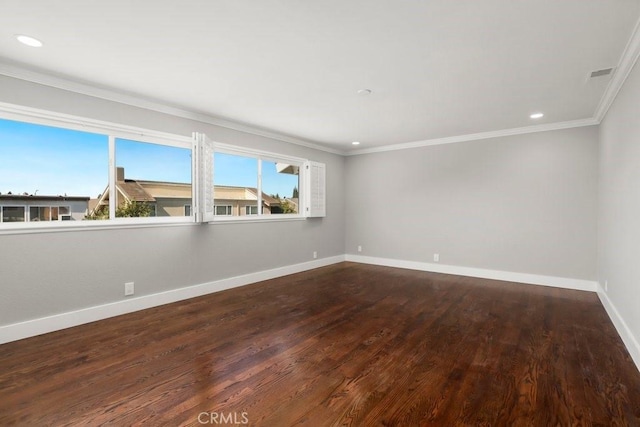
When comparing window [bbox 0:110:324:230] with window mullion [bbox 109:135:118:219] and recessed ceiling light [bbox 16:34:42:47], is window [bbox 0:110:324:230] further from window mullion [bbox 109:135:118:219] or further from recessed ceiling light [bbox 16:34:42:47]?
recessed ceiling light [bbox 16:34:42:47]

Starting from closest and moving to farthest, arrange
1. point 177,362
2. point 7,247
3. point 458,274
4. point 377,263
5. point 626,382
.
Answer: point 626,382
point 177,362
point 7,247
point 458,274
point 377,263

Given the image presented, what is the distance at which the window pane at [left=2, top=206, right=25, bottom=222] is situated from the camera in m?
2.80

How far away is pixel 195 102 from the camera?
12.2 ft

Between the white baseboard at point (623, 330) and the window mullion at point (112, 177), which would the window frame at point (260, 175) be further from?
the white baseboard at point (623, 330)

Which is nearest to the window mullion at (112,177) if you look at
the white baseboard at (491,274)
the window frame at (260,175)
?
the window frame at (260,175)

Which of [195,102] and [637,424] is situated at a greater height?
[195,102]

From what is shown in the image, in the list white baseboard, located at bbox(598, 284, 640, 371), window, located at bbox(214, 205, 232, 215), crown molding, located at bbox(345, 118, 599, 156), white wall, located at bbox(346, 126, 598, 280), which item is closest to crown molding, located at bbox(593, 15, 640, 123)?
crown molding, located at bbox(345, 118, 599, 156)

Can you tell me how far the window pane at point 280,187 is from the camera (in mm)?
5327

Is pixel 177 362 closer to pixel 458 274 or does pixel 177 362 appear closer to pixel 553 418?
pixel 553 418

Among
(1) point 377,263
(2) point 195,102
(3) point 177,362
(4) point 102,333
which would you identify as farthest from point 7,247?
(1) point 377,263

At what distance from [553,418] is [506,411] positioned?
0.24m

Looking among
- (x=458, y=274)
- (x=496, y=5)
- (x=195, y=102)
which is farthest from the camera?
(x=458, y=274)

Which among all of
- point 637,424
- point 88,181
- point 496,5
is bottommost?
point 637,424

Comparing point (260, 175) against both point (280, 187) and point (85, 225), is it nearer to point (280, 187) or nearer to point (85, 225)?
point (280, 187)
